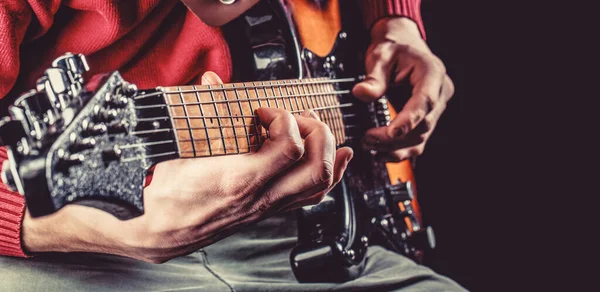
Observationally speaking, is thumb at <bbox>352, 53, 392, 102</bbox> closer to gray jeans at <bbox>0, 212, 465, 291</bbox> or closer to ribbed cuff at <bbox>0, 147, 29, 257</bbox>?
gray jeans at <bbox>0, 212, 465, 291</bbox>

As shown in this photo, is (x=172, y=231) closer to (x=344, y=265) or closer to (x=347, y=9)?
(x=344, y=265)

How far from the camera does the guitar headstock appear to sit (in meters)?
0.38

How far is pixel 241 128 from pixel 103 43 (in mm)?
301

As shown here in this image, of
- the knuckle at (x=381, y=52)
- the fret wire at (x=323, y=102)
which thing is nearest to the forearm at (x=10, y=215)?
the fret wire at (x=323, y=102)

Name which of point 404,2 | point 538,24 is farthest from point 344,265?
point 538,24

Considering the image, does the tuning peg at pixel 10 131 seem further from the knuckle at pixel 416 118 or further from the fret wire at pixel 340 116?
the knuckle at pixel 416 118

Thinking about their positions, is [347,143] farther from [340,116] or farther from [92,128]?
[92,128]

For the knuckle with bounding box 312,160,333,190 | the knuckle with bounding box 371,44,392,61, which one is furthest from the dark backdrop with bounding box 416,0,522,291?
the knuckle with bounding box 312,160,333,190

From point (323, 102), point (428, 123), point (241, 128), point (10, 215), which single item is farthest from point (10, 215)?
point (428, 123)

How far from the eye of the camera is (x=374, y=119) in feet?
3.23

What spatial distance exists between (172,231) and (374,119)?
55 centimetres

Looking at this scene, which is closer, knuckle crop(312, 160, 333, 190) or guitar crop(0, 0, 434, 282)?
guitar crop(0, 0, 434, 282)

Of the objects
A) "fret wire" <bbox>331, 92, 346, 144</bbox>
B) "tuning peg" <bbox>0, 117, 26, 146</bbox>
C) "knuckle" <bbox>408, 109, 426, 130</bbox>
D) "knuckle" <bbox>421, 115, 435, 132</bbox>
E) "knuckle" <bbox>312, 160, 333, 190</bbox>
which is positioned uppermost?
"tuning peg" <bbox>0, 117, 26, 146</bbox>

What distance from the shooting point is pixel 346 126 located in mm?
903
